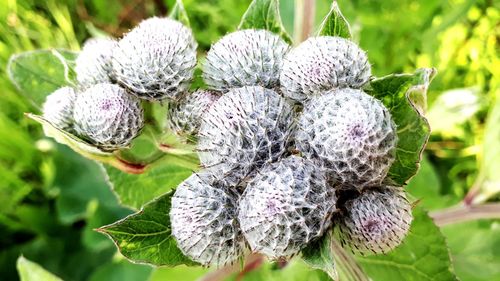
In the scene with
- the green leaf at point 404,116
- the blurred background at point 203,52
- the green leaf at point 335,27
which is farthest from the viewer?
the blurred background at point 203,52

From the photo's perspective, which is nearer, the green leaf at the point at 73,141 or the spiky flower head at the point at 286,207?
the spiky flower head at the point at 286,207

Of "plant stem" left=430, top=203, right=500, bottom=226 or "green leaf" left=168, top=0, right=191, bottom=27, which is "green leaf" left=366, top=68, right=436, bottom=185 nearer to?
"green leaf" left=168, top=0, right=191, bottom=27

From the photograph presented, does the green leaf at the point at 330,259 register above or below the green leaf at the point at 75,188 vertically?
above

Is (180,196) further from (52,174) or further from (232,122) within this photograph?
(52,174)

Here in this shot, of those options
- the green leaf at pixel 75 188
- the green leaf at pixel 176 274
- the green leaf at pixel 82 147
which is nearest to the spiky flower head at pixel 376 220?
the green leaf at pixel 82 147

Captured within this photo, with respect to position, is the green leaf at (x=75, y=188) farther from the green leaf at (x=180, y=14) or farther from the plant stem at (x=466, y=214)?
the plant stem at (x=466, y=214)

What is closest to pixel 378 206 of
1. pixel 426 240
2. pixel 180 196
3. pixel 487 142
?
pixel 180 196
